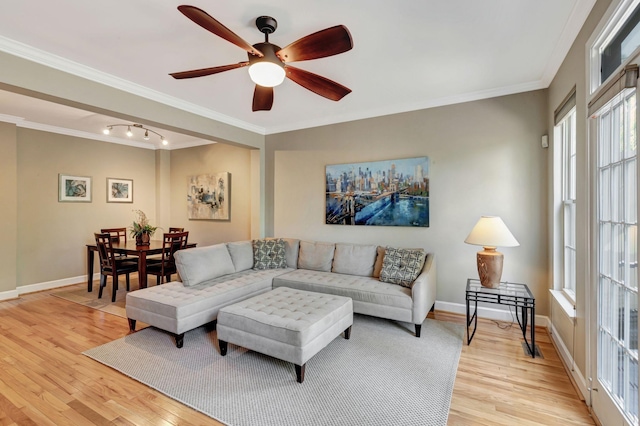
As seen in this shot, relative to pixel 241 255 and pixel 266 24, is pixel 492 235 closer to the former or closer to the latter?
pixel 266 24

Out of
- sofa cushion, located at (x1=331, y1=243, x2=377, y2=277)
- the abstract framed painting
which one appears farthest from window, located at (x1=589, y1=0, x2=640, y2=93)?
the abstract framed painting

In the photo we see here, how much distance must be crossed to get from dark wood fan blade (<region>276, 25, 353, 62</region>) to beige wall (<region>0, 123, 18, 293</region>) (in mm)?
4842

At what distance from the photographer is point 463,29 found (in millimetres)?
2314

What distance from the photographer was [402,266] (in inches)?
137

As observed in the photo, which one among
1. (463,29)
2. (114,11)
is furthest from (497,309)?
(114,11)

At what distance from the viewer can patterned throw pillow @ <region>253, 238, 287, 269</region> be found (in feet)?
14.2

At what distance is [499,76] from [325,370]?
3302 mm

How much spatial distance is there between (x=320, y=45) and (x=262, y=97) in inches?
38.3

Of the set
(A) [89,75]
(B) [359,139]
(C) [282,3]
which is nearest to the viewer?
(C) [282,3]

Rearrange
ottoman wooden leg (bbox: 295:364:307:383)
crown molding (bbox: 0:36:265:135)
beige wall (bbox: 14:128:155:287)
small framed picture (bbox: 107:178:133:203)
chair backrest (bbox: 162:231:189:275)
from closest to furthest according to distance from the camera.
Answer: ottoman wooden leg (bbox: 295:364:307:383)
crown molding (bbox: 0:36:265:135)
chair backrest (bbox: 162:231:189:275)
beige wall (bbox: 14:128:155:287)
small framed picture (bbox: 107:178:133:203)

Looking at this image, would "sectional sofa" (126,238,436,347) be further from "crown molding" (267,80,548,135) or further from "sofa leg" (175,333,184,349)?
"crown molding" (267,80,548,135)

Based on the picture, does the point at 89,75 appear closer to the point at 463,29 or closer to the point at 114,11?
the point at 114,11

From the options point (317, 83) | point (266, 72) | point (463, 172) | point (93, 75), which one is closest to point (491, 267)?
point (463, 172)

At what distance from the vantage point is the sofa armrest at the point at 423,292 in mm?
3062
